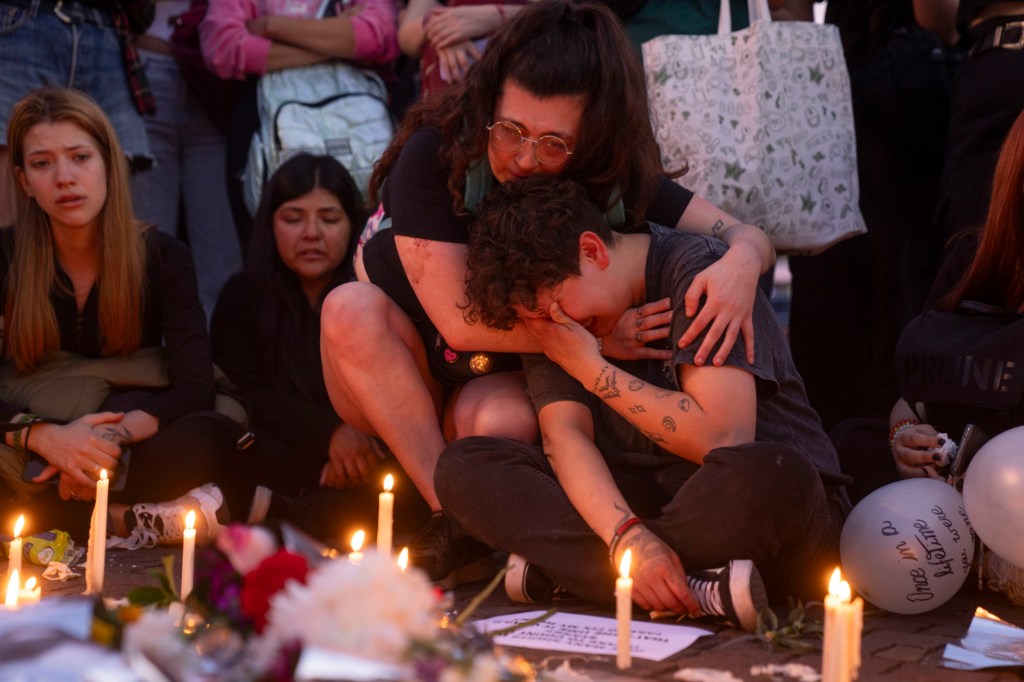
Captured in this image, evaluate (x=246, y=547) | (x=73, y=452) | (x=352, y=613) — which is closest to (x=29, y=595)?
(x=246, y=547)

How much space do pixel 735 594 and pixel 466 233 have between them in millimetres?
1196

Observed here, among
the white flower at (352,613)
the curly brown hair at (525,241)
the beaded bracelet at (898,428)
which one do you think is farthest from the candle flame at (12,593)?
the beaded bracelet at (898,428)

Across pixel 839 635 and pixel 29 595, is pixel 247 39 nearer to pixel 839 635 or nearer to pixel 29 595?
pixel 29 595

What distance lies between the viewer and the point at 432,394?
3.75 metres

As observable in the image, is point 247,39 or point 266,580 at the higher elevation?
point 247,39

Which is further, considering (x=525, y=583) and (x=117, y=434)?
(x=117, y=434)

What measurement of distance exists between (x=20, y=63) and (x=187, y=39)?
699mm

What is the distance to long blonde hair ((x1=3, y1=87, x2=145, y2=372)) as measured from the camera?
4137mm

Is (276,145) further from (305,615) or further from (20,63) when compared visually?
(305,615)

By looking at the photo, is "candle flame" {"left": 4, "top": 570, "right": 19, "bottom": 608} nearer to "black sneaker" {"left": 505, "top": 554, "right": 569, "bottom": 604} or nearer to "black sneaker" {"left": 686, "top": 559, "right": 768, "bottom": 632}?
"black sneaker" {"left": 505, "top": 554, "right": 569, "bottom": 604}

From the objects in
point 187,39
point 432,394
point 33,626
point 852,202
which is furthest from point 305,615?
point 187,39

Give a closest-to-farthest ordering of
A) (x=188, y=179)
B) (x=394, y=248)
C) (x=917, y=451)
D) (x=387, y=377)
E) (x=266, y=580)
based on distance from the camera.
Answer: (x=266, y=580) → (x=917, y=451) → (x=387, y=377) → (x=394, y=248) → (x=188, y=179)

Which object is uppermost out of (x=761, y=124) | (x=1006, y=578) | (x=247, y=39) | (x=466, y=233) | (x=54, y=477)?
(x=247, y=39)

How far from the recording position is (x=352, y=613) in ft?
4.70
